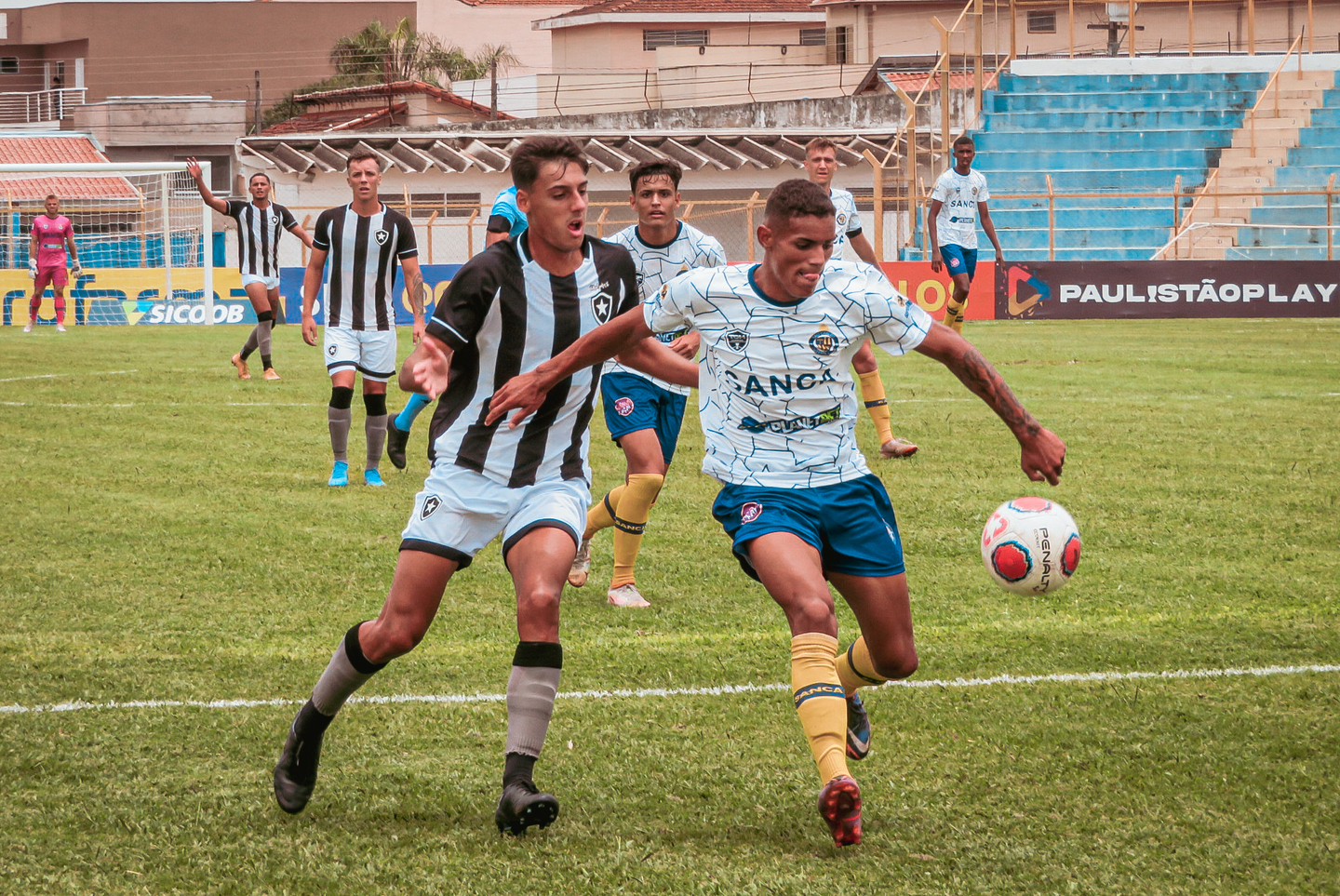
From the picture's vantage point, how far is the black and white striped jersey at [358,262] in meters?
10.1

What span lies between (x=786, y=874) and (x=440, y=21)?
216 feet

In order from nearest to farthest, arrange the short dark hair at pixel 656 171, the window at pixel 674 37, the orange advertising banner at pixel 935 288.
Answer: the short dark hair at pixel 656 171
the orange advertising banner at pixel 935 288
the window at pixel 674 37

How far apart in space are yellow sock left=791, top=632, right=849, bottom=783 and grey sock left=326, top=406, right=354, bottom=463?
21.0ft

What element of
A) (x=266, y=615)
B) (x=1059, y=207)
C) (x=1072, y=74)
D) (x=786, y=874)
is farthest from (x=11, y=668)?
(x=1072, y=74)

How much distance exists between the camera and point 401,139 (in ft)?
141

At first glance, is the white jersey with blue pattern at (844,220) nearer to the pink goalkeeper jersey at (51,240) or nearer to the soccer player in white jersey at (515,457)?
the soccer player in white jersey at (515,457)

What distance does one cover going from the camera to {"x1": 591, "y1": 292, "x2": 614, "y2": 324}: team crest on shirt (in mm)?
4613

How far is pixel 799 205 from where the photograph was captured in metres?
4.27

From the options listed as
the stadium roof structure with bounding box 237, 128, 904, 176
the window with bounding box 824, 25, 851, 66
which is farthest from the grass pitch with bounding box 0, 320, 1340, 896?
the window with bounding box 824, 25, 851, 66

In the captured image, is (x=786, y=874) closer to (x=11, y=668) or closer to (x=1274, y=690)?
(x=1274, y=690)

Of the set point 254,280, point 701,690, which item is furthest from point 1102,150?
point 701,690

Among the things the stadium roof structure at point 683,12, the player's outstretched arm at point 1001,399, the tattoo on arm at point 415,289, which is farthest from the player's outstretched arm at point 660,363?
the stadium roof structure at point 683,12

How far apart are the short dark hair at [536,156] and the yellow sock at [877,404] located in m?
6.45

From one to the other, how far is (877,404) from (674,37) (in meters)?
50.5
